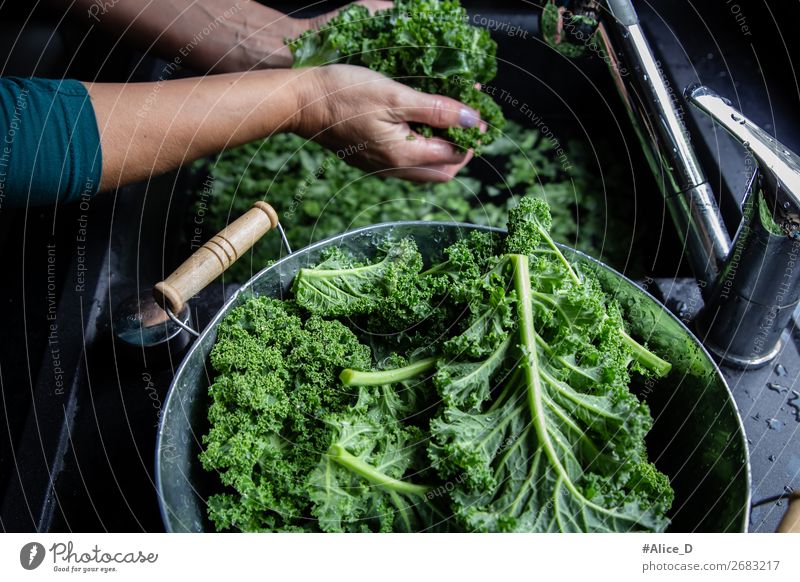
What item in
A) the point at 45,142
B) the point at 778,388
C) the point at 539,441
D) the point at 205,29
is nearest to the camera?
the point at 539,441

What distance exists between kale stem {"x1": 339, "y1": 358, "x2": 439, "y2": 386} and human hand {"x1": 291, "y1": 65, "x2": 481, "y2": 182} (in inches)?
31.6

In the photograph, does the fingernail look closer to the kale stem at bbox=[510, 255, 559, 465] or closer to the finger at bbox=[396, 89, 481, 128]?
the finger at bbox=[396, 89, 481, 128]

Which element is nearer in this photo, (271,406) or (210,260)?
(271,406)

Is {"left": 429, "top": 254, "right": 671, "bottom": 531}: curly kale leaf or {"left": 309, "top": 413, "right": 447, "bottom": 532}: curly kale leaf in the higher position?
{"left": 429, "top": 254, "right": 671, "bottom": 531}: curly kale leaf

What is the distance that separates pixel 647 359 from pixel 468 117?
82 centimetres

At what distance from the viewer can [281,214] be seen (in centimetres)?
205

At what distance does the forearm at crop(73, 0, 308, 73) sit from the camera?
6.17 ft

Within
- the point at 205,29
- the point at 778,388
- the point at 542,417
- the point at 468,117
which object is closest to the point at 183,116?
the point at 205,29

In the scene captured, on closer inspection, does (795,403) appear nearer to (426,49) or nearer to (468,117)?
(468,117)

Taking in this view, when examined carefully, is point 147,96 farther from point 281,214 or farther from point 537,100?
point 537,100

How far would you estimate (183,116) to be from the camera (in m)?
1.54

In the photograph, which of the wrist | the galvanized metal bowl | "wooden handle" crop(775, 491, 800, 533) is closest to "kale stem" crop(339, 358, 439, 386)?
the galvanized metal bowl

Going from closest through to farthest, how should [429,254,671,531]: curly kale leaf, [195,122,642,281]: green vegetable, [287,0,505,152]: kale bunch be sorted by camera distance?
[429,254,671,531]: curly kale leaf
[287,0,505,152]: kale bunch
[195,122,642,281]: green vegetable
